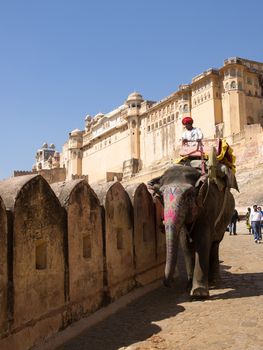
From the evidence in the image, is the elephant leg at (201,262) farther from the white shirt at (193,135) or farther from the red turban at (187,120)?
the red turban at (187,120)

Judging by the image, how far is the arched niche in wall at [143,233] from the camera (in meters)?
6.91

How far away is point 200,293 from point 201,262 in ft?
1.36

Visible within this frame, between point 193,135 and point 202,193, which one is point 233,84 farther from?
point 202,193

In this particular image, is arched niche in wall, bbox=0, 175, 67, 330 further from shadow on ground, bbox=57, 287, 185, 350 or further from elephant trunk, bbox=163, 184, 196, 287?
elephant trunk, bbox=163, 184, 196, 287

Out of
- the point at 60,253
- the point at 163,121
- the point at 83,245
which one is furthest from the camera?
the point at 163,121

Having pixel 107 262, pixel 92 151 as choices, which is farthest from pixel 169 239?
pixel 92 151

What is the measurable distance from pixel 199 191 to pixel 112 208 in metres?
1.18

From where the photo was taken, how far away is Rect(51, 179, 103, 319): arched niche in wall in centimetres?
505

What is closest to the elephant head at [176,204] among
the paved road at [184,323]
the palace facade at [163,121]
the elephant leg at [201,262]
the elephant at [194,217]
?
the elephant at [194,217]

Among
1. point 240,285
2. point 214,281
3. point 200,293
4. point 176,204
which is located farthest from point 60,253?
point 240,285

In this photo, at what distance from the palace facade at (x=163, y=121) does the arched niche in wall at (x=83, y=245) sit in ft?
104

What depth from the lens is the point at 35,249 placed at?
177 inches

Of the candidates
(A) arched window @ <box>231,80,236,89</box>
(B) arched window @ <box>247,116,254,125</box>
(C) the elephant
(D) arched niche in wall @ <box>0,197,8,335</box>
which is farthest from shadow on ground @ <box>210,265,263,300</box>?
(A) arched window @ <box>231,80,236,89</box>

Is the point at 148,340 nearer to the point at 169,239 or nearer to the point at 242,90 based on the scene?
the point at 169,239
